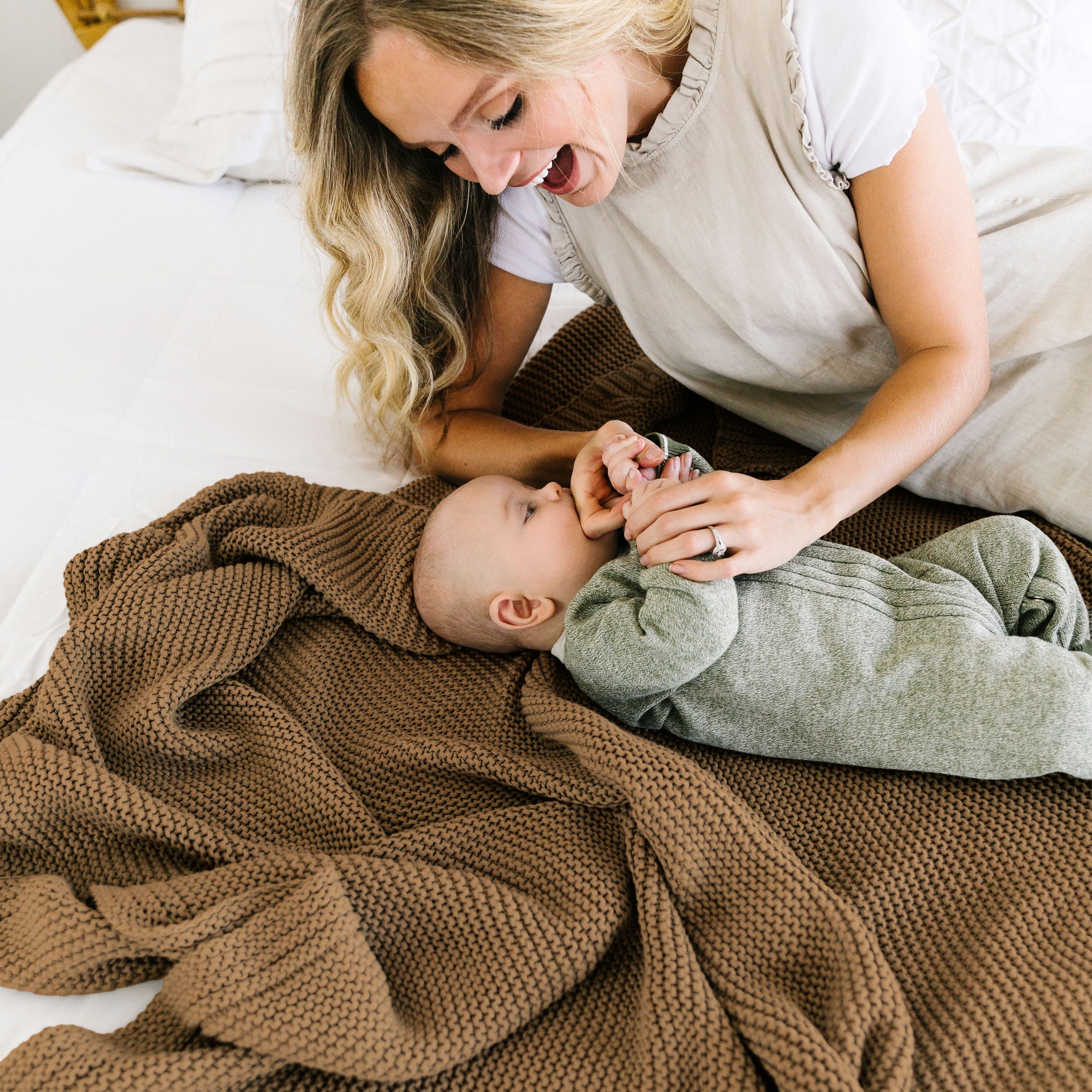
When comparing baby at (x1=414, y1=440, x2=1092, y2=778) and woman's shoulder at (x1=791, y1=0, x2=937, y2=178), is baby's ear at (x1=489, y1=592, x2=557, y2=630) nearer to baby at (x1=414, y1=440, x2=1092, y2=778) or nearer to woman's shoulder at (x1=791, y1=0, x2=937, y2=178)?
baby at (x1=414, y1=440, x2=1092, y2=778)

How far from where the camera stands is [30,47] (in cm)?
254

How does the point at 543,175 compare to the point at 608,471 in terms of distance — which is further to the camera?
the point at 608,471

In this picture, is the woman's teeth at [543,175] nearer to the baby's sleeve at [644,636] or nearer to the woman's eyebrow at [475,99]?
the woman's eyebrow at [475,99]

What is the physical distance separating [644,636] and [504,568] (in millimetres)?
249

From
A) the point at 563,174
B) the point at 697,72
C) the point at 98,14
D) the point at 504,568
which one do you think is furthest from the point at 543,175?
the point at 98,14

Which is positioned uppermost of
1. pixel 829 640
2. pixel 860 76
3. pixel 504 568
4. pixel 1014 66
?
pixel 860 76

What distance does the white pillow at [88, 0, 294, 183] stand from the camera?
1892 millimetres

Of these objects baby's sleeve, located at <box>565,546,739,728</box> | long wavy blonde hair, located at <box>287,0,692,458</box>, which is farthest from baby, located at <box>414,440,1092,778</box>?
long wavy blonde hair, located at <box>287,0,692,458</box>

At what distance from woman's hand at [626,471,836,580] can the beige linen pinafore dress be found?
312mm

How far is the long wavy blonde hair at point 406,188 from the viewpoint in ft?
2.87

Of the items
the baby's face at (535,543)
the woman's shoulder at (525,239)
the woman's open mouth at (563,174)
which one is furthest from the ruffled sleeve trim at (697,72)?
the baby's face at (535,543)

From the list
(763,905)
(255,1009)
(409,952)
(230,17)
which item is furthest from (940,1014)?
(230,17)

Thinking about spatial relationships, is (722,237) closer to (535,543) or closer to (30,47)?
(535,543)

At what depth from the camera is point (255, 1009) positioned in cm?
84
